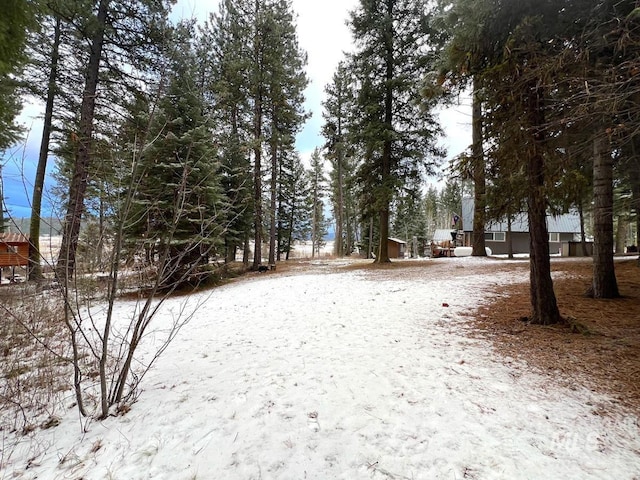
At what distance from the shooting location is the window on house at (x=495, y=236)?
78.0 feet

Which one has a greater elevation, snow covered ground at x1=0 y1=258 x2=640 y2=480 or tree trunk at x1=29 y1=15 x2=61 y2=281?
tree trunk at x1=29 y1=15 x2=61 y2=281

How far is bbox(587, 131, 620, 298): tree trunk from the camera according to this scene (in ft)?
16.5

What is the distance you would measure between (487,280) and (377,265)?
16.6ft

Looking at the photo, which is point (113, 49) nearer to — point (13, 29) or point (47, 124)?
point (47, 124)

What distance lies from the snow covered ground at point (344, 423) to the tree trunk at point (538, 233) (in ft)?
4.65

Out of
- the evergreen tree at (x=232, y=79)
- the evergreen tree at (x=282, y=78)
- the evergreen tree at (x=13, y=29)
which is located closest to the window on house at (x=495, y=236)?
the evergreen tree at (x=282, y=78)

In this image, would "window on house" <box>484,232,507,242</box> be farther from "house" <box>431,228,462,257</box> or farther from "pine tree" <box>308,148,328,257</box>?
"pine tree" <box>308,148,328,257</box>

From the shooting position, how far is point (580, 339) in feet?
11.8

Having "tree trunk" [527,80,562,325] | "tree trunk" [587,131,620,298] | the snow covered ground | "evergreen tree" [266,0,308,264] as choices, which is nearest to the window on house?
"evergreen tree" [266,0,308,264]

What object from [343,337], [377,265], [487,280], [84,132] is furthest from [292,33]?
[343,337]

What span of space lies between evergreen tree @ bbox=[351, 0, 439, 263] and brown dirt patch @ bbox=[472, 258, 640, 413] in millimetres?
7430

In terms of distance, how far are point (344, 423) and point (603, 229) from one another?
6.20m

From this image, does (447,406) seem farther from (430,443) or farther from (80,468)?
(80,468)

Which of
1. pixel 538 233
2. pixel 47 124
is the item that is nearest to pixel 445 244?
pixel 538 233
